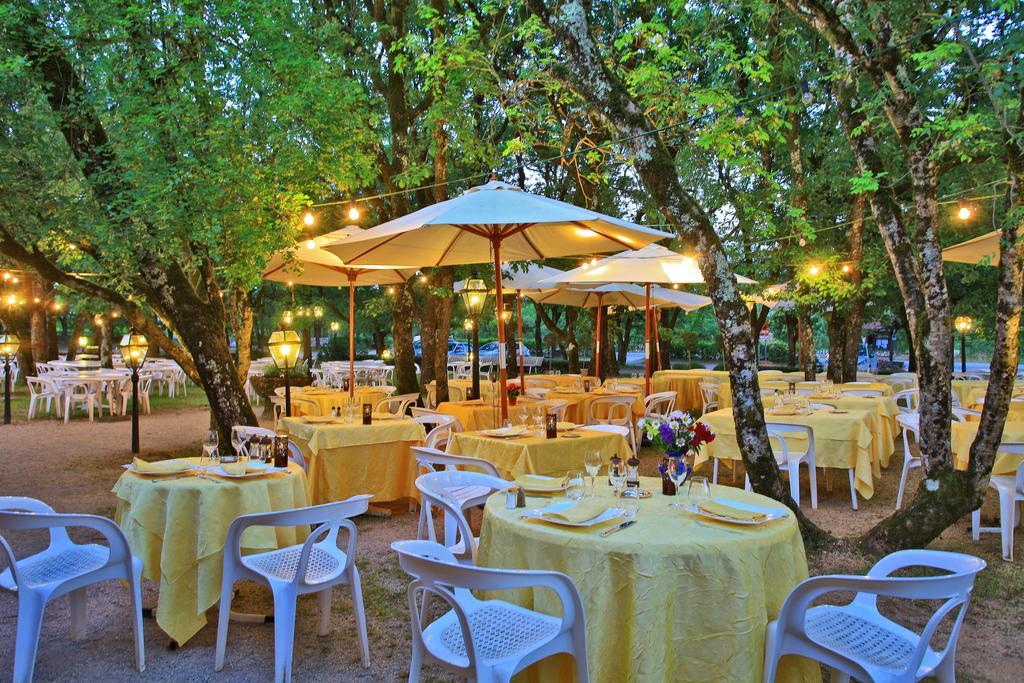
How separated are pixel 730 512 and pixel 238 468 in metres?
2.72

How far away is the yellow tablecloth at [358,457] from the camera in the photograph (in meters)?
6.30

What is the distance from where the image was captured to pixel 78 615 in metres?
3.79

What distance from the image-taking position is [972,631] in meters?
3.89

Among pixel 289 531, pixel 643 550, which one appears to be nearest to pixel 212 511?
pixel 289 531

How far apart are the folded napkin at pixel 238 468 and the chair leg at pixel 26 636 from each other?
3.55ft

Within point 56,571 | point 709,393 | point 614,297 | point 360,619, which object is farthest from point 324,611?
point 614,297

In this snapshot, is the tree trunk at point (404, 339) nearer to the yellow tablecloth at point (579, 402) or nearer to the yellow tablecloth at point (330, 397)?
the yellow tablecloth at point (330, 397)

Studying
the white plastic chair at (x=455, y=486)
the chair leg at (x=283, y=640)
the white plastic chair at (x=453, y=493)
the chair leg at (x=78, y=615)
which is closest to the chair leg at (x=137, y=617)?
the chair leg at (x=78, y=615)

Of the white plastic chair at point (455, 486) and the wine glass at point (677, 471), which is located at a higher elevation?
the wine glass at point (677, 471)

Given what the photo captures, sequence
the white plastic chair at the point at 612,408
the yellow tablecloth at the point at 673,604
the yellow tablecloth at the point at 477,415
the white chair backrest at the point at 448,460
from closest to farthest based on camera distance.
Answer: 1. the yellow tablecloth at the point at 673,604
2. the white chair backrest at the point at 448,460
3. the yellow tablecloth at the point at 477,415
4. the white plastic chair at the point at 612,408

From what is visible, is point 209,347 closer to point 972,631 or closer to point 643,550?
point 643,550

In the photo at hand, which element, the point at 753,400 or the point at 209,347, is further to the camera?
the point at 209,347

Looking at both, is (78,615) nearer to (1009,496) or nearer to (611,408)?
(1009,496)

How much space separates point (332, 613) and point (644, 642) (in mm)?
2237
